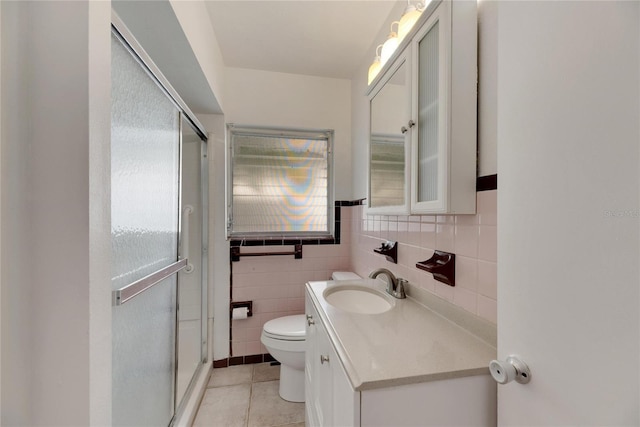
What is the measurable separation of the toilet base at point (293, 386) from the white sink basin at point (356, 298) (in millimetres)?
682

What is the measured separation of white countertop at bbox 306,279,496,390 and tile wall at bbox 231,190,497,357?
12 centimetres

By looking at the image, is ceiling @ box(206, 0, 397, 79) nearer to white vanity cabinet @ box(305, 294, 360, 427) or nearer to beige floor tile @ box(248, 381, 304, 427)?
white vanity cabinet @ box(305, 294, 360, 427)

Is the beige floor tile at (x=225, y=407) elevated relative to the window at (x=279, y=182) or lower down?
lower down

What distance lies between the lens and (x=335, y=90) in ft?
7.36

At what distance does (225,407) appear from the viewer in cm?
167

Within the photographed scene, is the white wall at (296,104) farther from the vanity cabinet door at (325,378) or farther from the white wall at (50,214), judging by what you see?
the white wall at (50,214)

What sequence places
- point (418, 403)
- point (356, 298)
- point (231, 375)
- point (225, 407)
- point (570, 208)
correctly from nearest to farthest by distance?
point (570, 208) → point (418, 403) → point (356, 298) → point (225, 407) → point (231, 375)

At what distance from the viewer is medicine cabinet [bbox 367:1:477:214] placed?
88 centimetres

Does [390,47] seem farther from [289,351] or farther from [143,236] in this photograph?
[289,351]

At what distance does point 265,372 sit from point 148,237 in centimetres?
145

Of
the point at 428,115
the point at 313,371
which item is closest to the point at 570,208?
the point at 428,115

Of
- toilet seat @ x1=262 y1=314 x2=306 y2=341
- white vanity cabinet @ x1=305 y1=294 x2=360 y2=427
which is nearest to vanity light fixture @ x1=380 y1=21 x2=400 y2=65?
white vanity cabinet @ x1=305 y1=294 x2=360 y2=427

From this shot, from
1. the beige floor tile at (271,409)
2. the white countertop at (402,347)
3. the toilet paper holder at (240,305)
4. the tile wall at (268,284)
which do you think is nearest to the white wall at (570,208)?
the white countertop at (402,347)

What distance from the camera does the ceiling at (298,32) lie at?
4.90 feet
